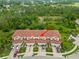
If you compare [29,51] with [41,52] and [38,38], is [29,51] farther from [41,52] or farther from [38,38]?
[38,38]

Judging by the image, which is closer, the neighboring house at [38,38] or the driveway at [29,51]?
the driveway at [29,51]

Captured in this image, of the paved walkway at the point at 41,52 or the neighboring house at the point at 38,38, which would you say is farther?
the neighboring house at the point at 38,38

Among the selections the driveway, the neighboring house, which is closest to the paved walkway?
the driveway

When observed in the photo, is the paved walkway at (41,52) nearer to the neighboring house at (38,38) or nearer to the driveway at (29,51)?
the driveway at (29,51)

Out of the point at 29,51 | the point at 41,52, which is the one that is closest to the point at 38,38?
the point at 29,51

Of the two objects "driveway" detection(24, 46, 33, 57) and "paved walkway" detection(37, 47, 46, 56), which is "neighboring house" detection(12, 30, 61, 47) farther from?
"paved walkway" detection(37, 47, 46, 56)

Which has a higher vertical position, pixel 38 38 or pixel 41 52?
pixel 38 38

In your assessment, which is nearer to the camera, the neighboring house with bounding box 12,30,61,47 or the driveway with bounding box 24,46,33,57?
the driveway with bounding box 24,46,33,57

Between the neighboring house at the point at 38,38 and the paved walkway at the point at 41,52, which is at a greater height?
the neighboring house at the point at 38,38

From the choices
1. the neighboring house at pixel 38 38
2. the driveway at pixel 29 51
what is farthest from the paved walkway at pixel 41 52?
the neighboring house at pixel 38 38

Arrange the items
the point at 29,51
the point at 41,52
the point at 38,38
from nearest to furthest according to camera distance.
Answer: the point at 41,52 < the point at 29,51 < the point at 38,38

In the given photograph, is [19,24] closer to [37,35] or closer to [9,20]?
[9,20]
